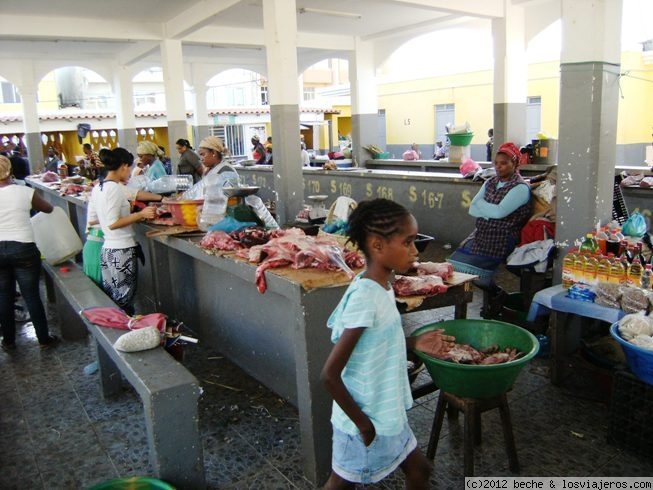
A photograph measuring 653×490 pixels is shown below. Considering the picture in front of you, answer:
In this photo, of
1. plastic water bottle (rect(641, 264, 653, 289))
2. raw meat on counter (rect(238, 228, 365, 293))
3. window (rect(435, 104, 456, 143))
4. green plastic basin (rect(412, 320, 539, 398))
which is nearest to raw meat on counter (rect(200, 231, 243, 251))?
raw meat on counter (rect(238, 228, 365, 293))

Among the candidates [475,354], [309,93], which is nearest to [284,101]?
[475,354]

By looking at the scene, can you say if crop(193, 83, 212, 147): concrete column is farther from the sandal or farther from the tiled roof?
the sandal

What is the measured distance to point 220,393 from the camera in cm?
431

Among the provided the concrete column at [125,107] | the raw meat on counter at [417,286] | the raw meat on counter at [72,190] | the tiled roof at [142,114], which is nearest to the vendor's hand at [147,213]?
the raw meat on counter at [417,286]

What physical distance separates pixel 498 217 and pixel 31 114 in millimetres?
16180

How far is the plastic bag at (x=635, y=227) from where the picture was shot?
14.2 ft

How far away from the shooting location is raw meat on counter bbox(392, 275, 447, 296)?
3512mm

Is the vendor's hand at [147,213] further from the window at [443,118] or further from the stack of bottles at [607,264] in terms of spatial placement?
the window at [443,118]

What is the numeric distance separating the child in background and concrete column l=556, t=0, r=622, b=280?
9.74 ft

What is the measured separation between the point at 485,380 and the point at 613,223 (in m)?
2.58

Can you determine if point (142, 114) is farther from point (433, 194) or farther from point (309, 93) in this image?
point (433, 194)

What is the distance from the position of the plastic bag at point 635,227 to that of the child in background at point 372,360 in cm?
294

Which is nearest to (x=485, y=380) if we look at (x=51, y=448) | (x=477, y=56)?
(x=51, y=448)

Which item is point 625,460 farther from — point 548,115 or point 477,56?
point 477,56
